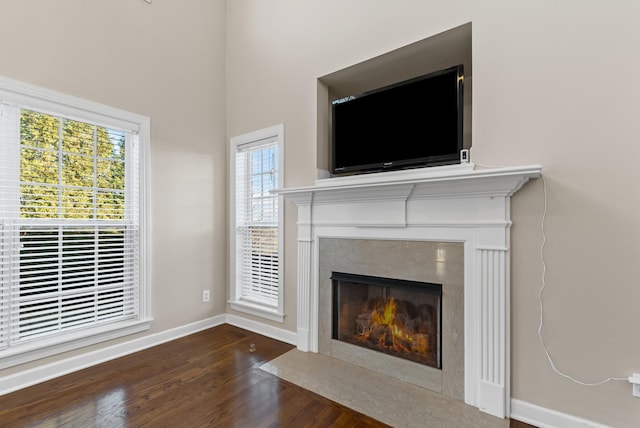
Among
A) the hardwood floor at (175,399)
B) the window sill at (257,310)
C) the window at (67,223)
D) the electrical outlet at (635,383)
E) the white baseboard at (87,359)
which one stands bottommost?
the hardwood floor at (175,399)

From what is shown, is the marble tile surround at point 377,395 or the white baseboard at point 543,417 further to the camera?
the marble tile surround at point 377,395

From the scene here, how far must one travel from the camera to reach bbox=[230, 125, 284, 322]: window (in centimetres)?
313

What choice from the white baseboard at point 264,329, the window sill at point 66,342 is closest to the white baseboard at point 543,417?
the white baseboard at point 264,329

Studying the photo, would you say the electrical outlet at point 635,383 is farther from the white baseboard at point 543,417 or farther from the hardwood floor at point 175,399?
the hardwood floor at point 175,399

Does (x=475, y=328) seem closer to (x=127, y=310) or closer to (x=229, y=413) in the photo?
(x=229, y=413)

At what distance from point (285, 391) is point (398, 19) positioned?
2922mm

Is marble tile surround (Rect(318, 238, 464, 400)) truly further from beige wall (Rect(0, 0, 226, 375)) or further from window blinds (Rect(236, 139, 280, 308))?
beige wall (Rect(0, 0, 226, 375))

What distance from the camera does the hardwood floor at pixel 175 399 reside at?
1797 millimetres

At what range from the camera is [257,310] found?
3203mm

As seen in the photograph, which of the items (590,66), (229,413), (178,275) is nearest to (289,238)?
(178,275)

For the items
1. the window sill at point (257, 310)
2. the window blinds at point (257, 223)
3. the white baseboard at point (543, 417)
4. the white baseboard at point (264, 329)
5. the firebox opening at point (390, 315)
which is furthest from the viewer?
the window blinds at point (257, 223)

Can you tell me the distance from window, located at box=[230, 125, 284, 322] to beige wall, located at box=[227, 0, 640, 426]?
182 cm

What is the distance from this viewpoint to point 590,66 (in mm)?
1671

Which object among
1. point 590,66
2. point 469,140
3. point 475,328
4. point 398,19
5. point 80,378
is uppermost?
point 398,19
